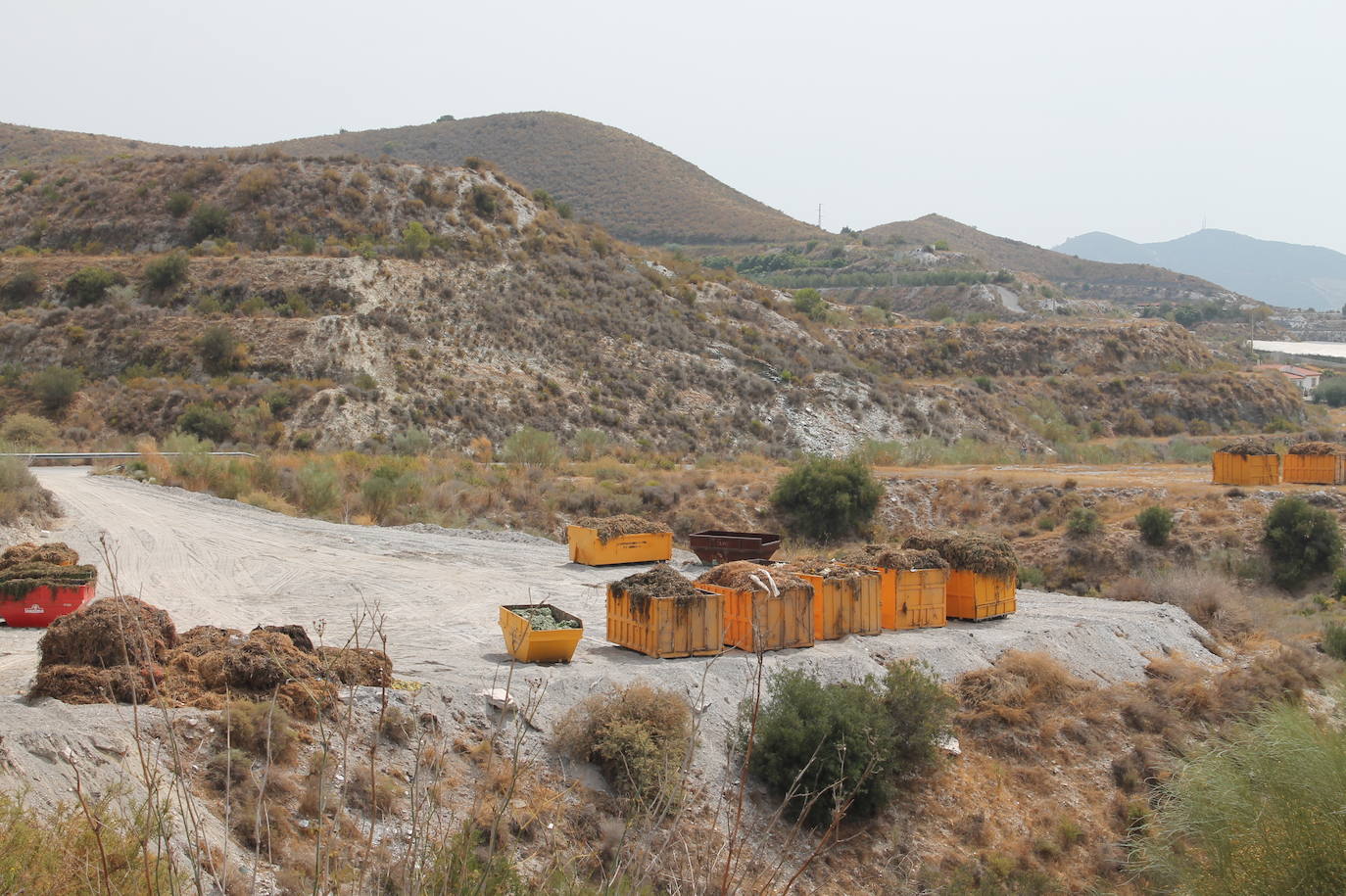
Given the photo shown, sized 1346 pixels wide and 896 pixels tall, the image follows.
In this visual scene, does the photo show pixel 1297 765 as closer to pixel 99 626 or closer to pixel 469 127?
pixel 99 626

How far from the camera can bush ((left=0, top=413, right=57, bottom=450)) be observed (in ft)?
130

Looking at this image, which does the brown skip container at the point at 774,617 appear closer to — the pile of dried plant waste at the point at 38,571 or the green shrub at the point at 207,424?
the pile of dried plant waste at the point at 38,571

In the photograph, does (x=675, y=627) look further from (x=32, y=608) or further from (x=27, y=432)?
(x=27, y=432)

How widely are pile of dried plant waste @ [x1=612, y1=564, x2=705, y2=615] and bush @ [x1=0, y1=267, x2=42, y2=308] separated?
161 ft

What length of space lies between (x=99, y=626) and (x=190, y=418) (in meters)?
33.7

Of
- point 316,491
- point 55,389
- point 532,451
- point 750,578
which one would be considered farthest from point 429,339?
point 750,578

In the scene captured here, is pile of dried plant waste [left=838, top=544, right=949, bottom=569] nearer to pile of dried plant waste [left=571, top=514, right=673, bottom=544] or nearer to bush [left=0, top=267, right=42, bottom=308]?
pile of dried plant waste [left=571, top=514, right=673, bottom=544]

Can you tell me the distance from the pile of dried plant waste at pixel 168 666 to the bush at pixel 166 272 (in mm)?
45017

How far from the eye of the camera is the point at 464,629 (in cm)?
1820

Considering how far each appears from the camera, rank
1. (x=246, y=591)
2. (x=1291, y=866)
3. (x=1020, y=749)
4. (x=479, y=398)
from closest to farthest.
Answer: (x=1291, y=866), (x=1020, y=749), (x=246, y=591), (x=479, y=398)

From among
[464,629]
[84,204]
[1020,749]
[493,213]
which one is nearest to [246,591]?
[464,629]

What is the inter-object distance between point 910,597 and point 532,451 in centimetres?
2309

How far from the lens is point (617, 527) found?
25453 mm

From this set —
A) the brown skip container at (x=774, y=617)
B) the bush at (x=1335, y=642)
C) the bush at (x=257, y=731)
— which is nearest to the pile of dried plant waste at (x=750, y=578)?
the brown skip container at (x=774, y=617)
